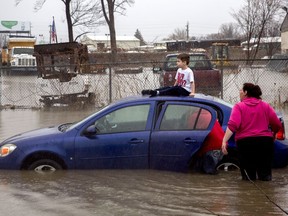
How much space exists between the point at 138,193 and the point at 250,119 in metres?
1.69

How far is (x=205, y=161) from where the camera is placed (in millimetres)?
7422

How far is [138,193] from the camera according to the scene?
21.1 ft

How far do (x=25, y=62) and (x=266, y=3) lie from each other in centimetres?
2170

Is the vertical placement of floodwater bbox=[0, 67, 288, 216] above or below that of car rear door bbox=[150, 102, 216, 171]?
below

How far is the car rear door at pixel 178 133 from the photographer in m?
7.36

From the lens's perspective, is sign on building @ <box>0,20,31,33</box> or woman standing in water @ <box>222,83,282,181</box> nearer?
woman standing in water @ <box>222,83,282,181</box>

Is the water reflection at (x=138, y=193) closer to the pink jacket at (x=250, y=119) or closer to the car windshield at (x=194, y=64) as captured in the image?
the pink jacket at (x=250, y=119)

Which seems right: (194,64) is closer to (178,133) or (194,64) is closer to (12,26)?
(178,133)

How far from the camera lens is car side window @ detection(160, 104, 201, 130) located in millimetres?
7508

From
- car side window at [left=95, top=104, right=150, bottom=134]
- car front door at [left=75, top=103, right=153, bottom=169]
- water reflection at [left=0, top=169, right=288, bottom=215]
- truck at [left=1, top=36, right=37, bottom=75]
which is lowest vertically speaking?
water reflection at [left=0, top=169, right=288, bottom=215]

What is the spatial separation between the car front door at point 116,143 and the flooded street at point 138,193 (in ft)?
0.44

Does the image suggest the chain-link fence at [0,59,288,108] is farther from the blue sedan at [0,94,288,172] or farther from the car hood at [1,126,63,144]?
the blue sedan at [0,94,288,172]

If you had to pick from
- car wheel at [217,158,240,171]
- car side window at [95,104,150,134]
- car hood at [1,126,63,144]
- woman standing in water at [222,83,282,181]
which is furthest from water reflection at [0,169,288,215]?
car side window at [95,104,150,134]

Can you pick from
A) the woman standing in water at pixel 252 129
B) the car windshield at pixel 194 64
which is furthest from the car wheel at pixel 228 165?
the car windshield at pixel 194 64
